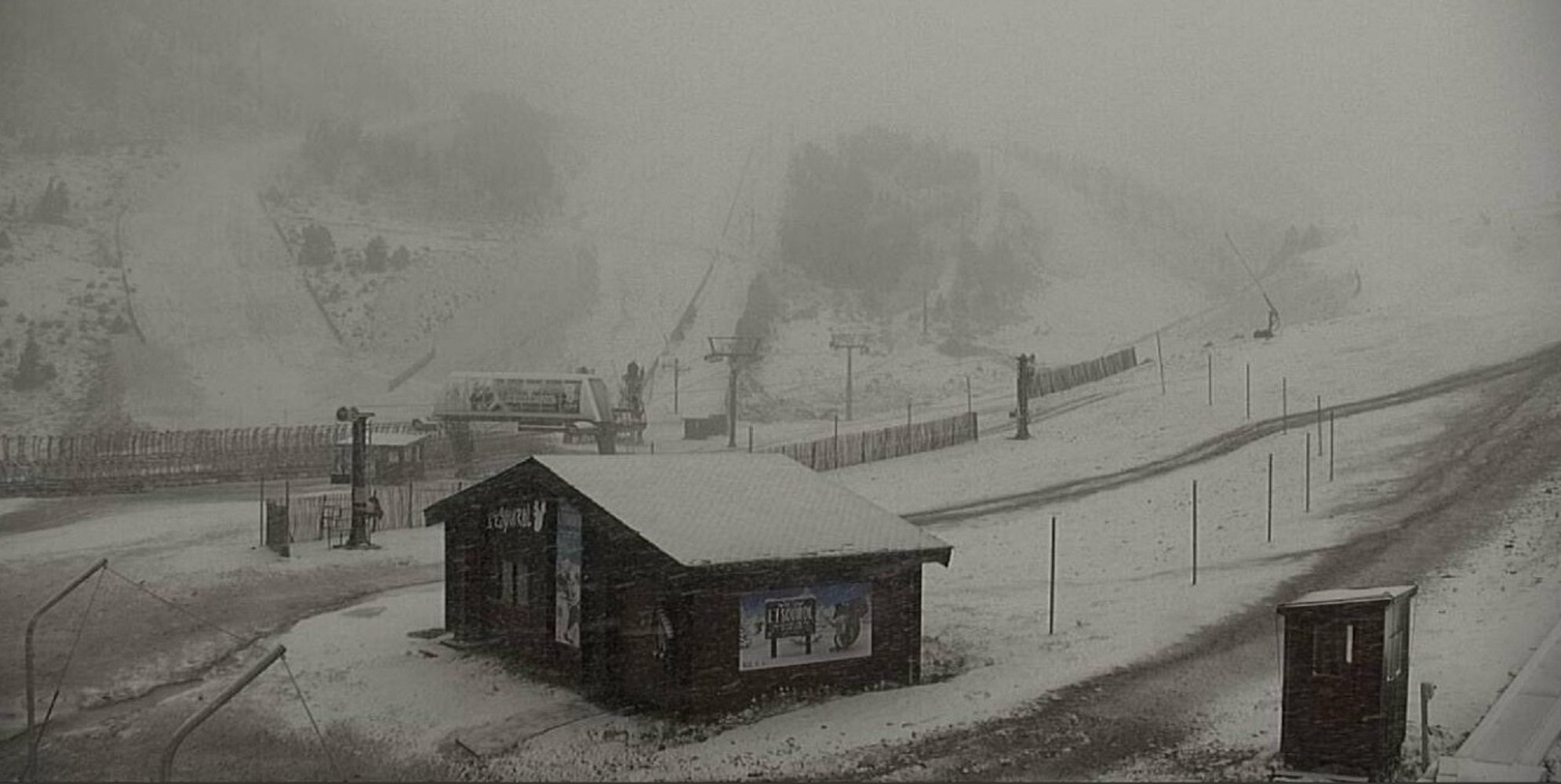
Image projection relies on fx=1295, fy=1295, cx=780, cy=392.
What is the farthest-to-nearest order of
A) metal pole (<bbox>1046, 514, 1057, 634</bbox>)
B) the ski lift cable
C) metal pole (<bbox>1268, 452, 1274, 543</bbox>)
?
metal pole (<bbox>1268, 452, 1274, 543</bbox>) → metal pole (<bbox>1046, 514, 1057, 634</bbox>) → the ski lift cable

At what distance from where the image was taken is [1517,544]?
1800 centimetres

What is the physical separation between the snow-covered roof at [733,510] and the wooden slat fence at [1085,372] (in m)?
20.4

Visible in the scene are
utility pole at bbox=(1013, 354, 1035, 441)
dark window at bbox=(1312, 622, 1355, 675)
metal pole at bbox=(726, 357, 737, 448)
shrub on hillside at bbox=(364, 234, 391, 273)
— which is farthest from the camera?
utility pole at bbox=(1013, 354, 1035, 441)

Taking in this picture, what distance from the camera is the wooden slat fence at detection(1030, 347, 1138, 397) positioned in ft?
124

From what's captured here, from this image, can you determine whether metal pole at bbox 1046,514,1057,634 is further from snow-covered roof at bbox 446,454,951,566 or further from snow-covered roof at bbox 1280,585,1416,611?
snow-covered roof at bbox 1280,585,1416,611

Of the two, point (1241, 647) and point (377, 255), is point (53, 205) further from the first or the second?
point (1241, 647)

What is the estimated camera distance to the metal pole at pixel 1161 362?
109ft

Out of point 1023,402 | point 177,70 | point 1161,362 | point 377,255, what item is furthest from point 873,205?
point 177,70

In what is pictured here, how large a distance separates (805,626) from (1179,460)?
45.3 ft

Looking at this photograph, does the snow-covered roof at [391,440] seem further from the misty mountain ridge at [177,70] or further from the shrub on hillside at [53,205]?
the misty mountain ridge at [177,70]

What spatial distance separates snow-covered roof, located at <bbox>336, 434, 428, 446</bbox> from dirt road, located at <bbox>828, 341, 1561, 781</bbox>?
55.2 ft

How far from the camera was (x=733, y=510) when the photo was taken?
16438 mm

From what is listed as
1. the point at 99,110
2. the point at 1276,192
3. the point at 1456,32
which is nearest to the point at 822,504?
the point at 1456,32

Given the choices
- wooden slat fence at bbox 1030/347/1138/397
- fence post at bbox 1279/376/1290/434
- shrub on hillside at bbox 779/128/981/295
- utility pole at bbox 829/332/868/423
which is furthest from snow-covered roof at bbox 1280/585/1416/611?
shrub on hillside at bbox 779/128/981/295
